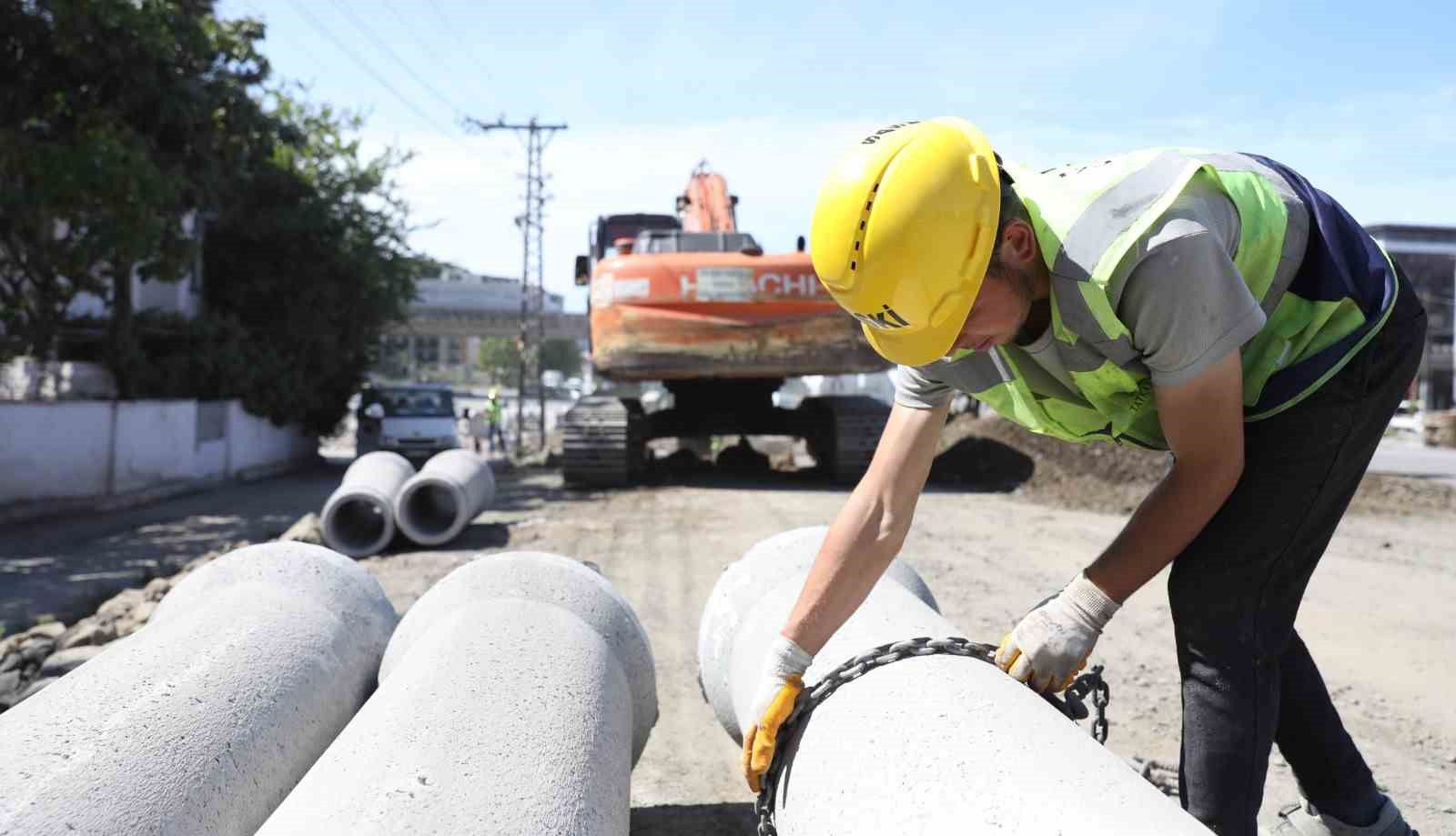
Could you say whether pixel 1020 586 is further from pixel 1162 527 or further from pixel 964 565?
pixel 1162 527

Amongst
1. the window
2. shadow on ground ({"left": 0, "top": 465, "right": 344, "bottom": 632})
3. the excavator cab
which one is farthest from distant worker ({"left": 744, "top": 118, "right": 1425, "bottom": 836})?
the window

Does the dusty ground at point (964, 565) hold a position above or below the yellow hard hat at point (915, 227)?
below

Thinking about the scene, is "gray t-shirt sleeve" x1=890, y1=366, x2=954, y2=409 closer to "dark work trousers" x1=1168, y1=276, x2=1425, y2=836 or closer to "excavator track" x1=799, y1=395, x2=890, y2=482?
"dark work trousers" x1=1168, y1=276, x2=1425, y2=836

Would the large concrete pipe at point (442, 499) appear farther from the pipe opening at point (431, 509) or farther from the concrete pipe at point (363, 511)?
the concrete pipe at point (363, 511)

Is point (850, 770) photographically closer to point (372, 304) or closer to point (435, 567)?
point (435, 567)

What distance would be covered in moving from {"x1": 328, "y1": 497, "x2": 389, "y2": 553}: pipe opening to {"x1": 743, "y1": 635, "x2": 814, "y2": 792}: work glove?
689 cm

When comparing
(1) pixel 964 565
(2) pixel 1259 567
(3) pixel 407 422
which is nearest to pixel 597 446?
(1) pixel 964 565

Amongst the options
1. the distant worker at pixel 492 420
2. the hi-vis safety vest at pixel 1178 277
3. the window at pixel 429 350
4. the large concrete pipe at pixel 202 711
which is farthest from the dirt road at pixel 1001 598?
the window at pixel 429 350

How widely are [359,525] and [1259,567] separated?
8283mm

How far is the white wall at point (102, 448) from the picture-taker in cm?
1352

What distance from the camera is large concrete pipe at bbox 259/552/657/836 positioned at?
Result: 200 cm

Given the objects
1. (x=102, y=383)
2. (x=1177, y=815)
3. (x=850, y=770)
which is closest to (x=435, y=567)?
(x=850, y=770)

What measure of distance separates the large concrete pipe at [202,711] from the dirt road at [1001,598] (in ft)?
3.63

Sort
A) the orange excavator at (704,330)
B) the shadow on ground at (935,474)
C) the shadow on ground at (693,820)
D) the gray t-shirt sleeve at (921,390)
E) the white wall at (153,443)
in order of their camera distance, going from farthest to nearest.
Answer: the white wall at (153,443) < the shadow on ground at (935,474) < the orange excavator at (704,330) < the shadow on ground at (693,820) < the gray t-shirt sleeve at (921,390)
